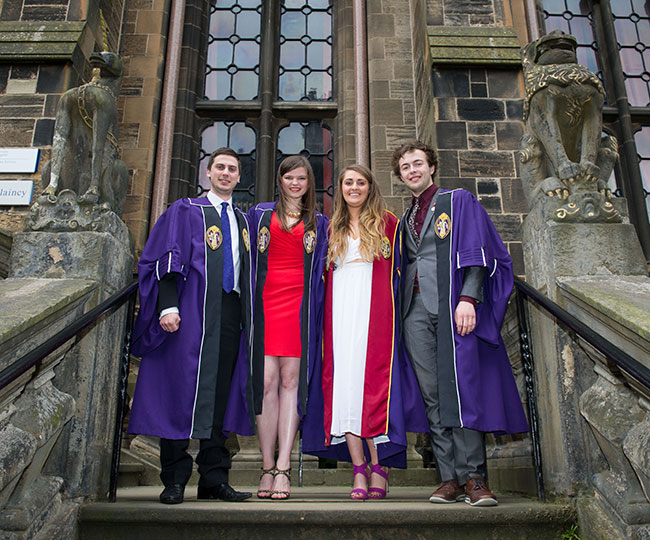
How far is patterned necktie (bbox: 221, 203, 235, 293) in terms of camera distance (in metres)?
3.37

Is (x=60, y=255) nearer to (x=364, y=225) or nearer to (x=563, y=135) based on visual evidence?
(x=364, y=225)

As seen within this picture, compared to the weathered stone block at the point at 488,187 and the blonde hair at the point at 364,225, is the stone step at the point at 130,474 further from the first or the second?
the weathered stone block at the point at 488,187

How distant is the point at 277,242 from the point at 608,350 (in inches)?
71.9

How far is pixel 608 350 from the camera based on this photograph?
94.7 inches

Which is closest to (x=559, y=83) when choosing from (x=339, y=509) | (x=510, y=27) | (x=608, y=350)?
(x=608, y=350)

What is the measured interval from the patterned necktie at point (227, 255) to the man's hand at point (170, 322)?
0.33 m

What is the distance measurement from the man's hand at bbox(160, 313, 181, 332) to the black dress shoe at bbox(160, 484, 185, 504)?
2.48 feet

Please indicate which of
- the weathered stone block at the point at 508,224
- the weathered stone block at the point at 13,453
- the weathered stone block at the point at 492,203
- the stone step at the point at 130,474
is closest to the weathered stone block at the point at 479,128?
the weathered stone block at the point at 492,203

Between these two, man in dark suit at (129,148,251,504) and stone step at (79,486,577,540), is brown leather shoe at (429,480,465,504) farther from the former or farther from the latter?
man in dark suit at (129,148,251,504)

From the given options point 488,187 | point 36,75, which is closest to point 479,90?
point 488,187

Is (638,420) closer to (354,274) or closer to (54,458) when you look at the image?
(354,274)

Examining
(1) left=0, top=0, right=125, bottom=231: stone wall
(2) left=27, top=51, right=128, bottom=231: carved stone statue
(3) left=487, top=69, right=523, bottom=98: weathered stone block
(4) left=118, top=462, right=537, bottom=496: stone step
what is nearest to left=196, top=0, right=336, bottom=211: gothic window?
(1) left=0, top=0, right=125, bottom=231: stone wall

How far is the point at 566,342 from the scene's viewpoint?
3.06 m

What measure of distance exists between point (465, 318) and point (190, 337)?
54.9 inches
